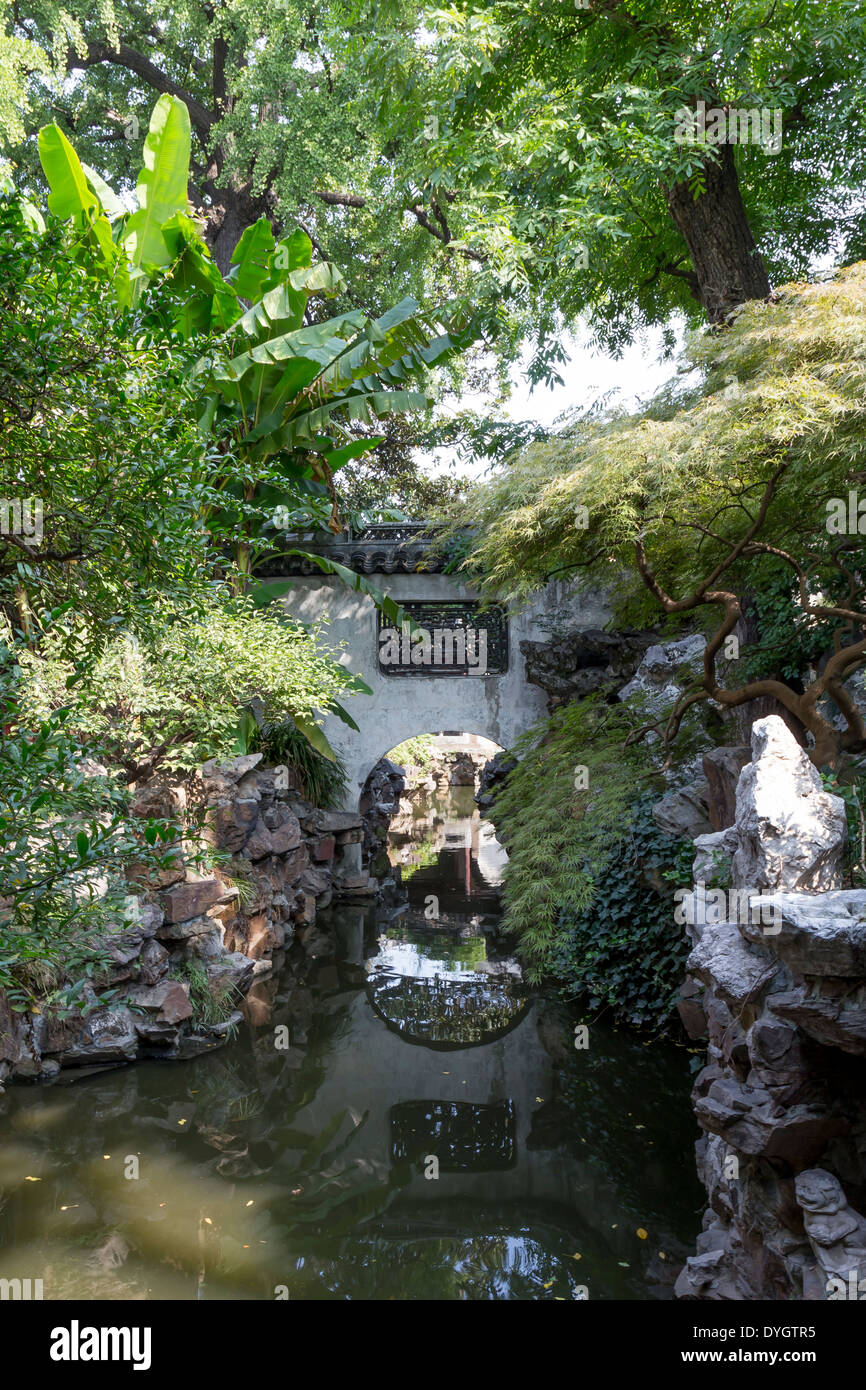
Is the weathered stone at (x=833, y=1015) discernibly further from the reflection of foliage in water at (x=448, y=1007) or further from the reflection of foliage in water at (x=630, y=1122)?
the reflection of foliage in water at (x=448, y=1007)

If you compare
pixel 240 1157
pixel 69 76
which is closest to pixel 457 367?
pixel 69 76

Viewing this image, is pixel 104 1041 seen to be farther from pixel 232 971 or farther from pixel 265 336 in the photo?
pixel 265 336

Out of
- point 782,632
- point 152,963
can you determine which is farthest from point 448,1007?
point 782,632

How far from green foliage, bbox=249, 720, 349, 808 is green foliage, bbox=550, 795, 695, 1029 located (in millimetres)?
4761

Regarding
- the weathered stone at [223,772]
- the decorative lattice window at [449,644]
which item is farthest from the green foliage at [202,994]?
the decorative lattice window at [449,644]

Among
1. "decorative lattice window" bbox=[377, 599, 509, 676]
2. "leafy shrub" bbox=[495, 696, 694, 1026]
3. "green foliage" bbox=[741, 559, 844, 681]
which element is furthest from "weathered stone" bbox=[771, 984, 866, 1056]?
"decorative lattice window" bbox=[377, 599, 509, 676]

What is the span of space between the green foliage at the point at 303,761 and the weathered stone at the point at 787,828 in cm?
757

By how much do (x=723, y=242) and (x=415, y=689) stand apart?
6435mm

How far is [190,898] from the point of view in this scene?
7215mm

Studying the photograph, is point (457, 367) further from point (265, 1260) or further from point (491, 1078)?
point (265, 1260)

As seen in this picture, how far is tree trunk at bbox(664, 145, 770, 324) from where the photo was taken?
769cm

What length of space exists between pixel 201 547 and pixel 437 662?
8.48 m

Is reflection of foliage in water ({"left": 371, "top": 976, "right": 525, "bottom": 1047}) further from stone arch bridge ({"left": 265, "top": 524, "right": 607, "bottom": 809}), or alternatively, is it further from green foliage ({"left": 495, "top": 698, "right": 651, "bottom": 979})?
stone arch bridge ({"left": 265, "top": 524, "right": 607, "bottom": 809})

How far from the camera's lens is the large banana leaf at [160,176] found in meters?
7.16
